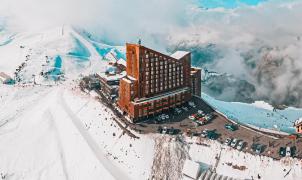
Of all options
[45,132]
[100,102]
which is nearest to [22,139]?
[45,132]

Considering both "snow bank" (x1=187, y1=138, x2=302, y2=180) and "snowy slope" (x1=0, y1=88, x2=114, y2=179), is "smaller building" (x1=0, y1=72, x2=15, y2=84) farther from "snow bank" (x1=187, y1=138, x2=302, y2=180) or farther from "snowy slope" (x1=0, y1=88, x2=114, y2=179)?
"snow bank" (x1=187, y1=138, x2=302, y2=180)

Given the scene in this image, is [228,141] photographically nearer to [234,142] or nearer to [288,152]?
[234,142]

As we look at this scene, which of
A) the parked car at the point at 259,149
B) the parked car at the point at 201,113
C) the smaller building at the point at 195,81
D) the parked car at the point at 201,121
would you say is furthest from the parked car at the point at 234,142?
the smaller building at the point at 195,81

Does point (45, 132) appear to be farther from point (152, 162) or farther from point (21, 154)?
point (152, 162)

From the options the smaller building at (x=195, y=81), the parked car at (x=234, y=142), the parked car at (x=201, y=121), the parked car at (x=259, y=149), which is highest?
the smaller building at (x=195, y=81)

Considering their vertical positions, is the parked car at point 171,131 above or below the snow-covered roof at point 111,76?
below

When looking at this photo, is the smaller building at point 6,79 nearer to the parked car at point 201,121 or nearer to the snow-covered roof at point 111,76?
the snow-covered roof at point 111,76

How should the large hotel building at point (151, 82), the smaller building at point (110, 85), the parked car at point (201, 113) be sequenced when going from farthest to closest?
the smaller building at point (110, 85) < the parked car at point (201, 113) < the large hotel building at point (151, 82)
